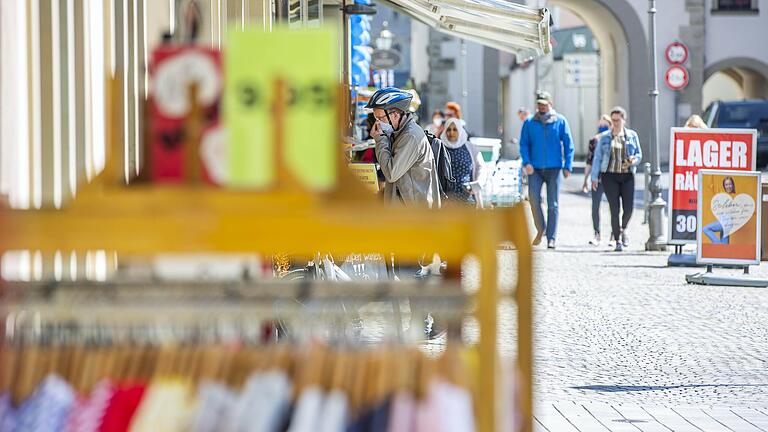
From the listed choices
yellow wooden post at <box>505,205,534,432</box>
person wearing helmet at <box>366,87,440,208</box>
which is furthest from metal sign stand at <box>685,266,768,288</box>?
yellow wooden post at <box>505,205,534,432</box>

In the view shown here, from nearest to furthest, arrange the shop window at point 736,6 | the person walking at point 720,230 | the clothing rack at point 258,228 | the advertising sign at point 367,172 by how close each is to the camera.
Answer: the clothing rack at point 258,228
the advertising sign at point 367,172
the person walking at point 720,230
the shop window at point 736,6

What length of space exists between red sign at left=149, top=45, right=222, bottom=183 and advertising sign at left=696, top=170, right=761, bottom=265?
10.9 meters

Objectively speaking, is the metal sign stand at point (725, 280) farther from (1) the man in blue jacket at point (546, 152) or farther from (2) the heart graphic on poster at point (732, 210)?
(1) the man in blue jacket at point (546, 152)

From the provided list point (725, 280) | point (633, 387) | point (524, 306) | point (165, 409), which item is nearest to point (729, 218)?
point (725, 280)

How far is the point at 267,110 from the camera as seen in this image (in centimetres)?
228

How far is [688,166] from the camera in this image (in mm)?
14680

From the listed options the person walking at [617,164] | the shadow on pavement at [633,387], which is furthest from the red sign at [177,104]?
the person walking at [617,164]

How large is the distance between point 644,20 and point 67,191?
3705 cm

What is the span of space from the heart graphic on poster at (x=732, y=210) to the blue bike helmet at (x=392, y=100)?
447cm

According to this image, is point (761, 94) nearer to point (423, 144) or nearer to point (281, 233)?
point (423, 144)

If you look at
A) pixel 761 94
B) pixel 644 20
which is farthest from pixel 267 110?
pixel 761 94

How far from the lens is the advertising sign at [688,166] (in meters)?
14.4

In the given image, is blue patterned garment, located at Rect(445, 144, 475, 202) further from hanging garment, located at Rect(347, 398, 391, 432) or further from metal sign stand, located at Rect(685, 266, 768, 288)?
hanging garment, located at Rect(347, 398, 391, 432)

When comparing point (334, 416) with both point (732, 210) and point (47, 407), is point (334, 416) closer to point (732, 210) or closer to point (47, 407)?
point (47, 407)
